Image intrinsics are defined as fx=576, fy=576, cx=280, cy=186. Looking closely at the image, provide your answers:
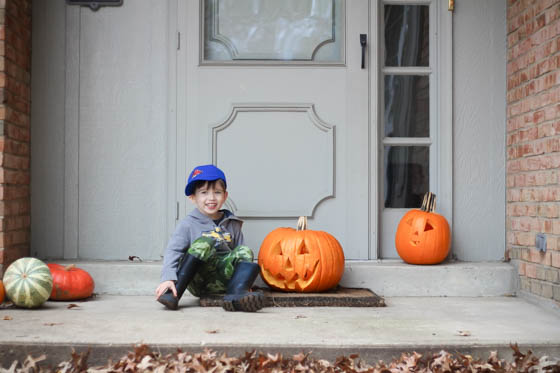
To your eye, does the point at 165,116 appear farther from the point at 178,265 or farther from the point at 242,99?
the point at 178,265

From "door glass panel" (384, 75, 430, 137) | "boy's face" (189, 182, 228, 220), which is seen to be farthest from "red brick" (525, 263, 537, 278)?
"boy's face" (189, 182, 228, 220)

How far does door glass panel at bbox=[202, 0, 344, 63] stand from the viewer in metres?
3.98

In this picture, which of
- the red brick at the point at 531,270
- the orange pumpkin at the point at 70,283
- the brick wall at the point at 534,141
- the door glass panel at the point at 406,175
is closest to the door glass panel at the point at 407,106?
the door glass panel at the point at 406,175

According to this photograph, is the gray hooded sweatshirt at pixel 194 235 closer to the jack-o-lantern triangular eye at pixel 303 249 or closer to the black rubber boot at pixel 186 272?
the black rubber boot at pixel 186 272

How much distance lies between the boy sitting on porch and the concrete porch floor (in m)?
0.11

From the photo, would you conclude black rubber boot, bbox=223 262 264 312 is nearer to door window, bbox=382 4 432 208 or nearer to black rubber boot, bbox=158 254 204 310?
black rubber boot, bbox=158 254 204 310

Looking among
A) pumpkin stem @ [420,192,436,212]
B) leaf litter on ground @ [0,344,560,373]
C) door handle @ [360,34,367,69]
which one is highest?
door handle @ [360,34,367,69]

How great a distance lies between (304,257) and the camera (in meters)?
3.35

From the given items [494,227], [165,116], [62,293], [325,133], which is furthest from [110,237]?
[494,227]

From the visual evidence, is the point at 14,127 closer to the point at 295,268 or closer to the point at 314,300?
the point at 295,268

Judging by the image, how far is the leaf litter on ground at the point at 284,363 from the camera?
87.4 inches

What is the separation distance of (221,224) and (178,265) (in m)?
0.37

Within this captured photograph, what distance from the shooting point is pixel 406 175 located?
13.1 feet

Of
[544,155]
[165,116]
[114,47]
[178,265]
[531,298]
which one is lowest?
[531,298]
